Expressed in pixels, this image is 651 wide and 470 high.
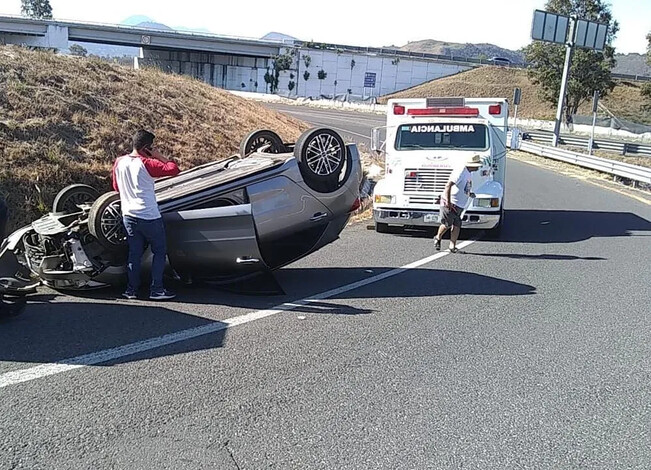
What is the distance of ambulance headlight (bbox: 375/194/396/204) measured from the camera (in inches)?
442

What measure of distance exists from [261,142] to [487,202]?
428cm

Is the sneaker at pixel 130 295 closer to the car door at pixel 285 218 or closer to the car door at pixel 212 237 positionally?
the car door at pixel 212 237

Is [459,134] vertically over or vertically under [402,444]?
over

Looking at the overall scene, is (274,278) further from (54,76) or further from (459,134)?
(54,76)

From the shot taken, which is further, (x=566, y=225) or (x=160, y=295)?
(x=566, y=225)

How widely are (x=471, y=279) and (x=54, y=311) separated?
4928mm

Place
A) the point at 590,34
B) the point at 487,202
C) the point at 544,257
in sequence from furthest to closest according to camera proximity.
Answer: the point at 590,34 < the point at 487,202 < the point at 544,257

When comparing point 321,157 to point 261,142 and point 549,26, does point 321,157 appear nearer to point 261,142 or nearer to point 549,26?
point 261,142

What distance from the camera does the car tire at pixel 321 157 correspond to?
281 inches

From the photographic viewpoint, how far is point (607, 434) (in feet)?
13.5

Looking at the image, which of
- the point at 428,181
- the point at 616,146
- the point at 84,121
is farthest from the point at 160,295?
the point at 616,146

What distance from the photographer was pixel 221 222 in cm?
659

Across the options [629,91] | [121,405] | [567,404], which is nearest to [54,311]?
[121,405]

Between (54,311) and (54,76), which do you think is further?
(54,76)
